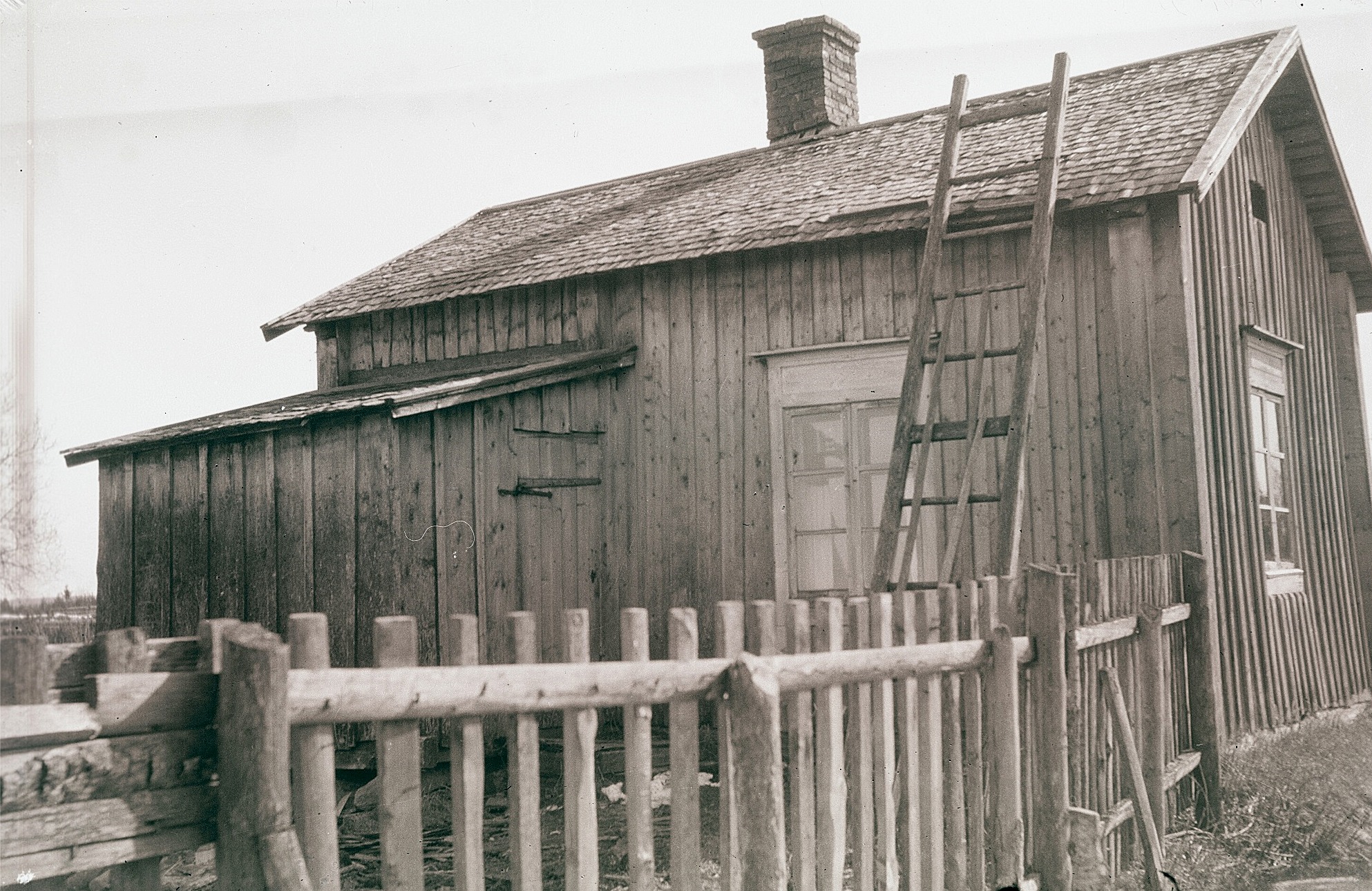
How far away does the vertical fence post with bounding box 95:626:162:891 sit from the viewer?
7.72 ft

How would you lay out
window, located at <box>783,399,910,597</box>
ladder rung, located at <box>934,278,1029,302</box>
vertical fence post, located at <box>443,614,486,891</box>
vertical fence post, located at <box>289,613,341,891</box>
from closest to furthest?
vertical fence post, located at <box>289,613,341,891</box> < vertical fence post, located at <box>443,614,486,891</box> < ladder rung, located at <box>934,278,1029,302</box> < window, located at <box>783,399,910,597</box>

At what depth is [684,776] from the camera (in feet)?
11.2

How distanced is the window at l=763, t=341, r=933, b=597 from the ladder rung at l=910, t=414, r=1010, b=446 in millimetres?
1715

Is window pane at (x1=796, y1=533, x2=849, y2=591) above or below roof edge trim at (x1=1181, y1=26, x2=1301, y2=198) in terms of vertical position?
below

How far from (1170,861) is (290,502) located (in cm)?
658

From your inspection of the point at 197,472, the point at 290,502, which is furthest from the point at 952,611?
the point at 197,472

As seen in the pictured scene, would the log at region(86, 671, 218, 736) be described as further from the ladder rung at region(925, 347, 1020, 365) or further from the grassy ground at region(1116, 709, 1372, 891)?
the ladder rung at region(925, 347, 1020, 365)

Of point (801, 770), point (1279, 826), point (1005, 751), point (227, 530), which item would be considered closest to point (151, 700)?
point (801, 770)

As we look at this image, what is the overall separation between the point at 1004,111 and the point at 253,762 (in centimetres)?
634

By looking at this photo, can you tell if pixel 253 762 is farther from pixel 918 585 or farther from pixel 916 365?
pixel 916 365

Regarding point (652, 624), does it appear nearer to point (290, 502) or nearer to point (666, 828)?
point (666, 828)


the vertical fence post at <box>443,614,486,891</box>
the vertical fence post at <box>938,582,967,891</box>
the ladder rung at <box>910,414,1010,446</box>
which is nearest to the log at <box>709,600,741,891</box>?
the vertical fence post at <box>443,614,486,891</box>

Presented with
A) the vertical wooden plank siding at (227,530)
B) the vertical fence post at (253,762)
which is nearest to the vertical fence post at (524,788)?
the vertical fence post at (253,762)

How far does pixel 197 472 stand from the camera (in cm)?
1000
